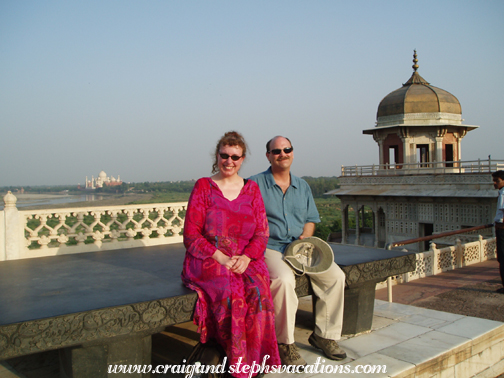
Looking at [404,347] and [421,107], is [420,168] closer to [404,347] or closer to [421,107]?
[421,107]

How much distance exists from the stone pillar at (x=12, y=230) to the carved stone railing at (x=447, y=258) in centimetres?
750

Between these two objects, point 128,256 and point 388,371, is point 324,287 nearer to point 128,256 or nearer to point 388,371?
point 388,371

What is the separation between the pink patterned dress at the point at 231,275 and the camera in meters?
2.80

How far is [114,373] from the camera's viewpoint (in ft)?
9.05

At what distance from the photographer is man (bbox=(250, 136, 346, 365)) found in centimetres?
312

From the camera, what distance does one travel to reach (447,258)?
36.2 ft

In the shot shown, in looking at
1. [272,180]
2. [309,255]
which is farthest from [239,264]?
[272,180]

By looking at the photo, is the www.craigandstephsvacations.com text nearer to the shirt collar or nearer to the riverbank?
the shirt collar

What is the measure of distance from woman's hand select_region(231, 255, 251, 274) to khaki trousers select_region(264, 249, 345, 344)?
0.27m

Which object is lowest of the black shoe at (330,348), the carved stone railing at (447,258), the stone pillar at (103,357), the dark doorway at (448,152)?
the carved stone railing at (447,258)

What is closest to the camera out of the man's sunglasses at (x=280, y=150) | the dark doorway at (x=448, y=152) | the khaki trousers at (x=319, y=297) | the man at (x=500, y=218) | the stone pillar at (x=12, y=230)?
the khaki trousers at (x=319, y=297)

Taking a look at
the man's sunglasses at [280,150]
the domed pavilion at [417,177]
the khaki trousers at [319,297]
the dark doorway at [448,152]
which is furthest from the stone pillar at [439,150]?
the khaki trousers at [319,297]

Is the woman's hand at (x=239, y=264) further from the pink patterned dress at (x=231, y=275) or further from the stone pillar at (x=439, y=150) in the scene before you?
the stone pillar at (x=439, y=150)

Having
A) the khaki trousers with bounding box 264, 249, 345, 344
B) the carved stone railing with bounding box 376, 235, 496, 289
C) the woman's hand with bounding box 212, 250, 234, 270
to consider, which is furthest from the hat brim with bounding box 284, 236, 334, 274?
the carved stone railing with bounding box 376, 235, 496, 289
